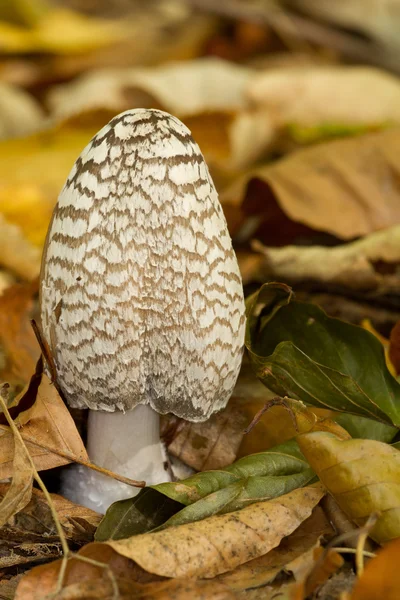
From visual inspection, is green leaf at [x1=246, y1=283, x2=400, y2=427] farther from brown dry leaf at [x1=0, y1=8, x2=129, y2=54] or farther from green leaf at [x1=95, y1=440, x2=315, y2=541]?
brown dry leaf at [x1=0, y1=8, x2=129, y2=54]

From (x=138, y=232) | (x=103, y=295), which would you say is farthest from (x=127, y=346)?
(x=138, y=232)

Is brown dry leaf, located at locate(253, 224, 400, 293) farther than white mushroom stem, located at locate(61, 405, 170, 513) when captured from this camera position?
Yes

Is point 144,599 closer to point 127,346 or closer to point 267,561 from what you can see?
point 267,561

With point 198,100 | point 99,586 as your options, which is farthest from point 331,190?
point 198,100

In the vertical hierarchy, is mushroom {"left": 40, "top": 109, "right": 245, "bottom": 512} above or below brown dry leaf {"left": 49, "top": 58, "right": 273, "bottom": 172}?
below

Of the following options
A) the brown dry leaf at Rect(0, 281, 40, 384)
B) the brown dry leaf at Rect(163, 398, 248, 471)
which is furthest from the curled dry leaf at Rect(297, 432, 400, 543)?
the brown dry leaf at Rect(0, 281, 40, 384)
